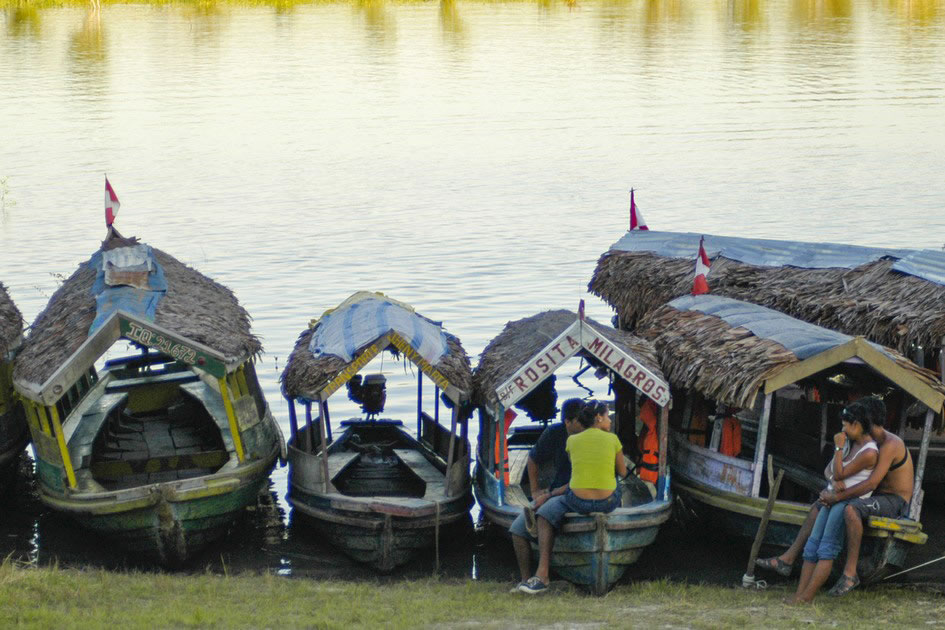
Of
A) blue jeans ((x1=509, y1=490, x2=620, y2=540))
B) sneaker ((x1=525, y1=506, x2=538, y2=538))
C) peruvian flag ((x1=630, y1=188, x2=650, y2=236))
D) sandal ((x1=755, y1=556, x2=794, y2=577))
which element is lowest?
sandal ((x1=755, y1=556, x2=794, y2=577))

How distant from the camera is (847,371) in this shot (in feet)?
45.9

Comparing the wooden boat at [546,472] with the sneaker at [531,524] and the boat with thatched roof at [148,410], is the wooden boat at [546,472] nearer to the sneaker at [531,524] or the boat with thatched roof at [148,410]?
the sneaker at [531,524]

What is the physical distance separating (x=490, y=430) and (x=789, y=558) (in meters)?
3.70

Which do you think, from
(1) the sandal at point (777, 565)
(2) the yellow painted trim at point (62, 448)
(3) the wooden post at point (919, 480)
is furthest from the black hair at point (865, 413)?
(2) the yellow painted trim at point (62, 448)

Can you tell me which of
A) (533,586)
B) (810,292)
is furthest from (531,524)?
(810,292)

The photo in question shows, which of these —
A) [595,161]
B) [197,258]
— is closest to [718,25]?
[595,161]

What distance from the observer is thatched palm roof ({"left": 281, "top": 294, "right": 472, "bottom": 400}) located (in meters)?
13.7

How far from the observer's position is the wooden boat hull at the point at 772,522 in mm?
12055

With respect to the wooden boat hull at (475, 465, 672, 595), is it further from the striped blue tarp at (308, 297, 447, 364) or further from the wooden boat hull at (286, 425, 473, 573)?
the striped blue tarp at (308, 297, 447, 364)

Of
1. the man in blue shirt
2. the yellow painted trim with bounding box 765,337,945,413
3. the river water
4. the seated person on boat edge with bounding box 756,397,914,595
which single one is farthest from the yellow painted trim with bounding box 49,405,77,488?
the seated person on boat edge with bounding box 756,397,914,595

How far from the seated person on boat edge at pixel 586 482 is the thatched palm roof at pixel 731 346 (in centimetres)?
152

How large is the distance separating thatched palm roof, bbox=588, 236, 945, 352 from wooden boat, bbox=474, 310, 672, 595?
10.1 ft

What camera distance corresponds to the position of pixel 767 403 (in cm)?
1316

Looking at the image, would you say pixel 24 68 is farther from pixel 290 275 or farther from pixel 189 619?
pixel 189 619
